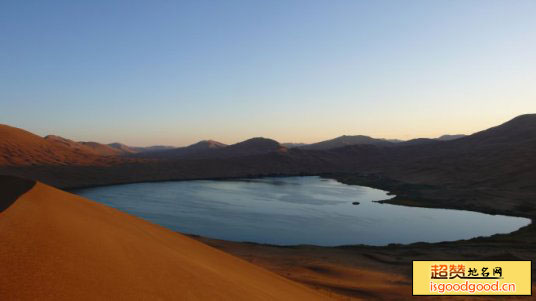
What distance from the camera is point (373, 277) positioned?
15242 mm

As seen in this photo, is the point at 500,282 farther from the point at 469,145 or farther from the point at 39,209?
the point at 469,145

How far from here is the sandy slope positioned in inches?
165

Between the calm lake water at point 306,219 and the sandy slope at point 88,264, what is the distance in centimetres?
2296

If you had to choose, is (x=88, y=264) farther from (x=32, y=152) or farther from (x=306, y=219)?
(x=32, y=152)

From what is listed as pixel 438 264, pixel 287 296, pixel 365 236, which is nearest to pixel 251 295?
pixel 287 296

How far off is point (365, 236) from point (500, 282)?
21.5m

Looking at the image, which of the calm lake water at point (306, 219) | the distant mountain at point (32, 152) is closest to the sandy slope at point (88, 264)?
the calm lake water at point (306, 219)

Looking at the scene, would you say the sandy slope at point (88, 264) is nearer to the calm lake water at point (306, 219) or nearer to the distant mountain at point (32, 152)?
the calm lake water at point (306, 219)

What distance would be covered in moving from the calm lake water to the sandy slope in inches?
904

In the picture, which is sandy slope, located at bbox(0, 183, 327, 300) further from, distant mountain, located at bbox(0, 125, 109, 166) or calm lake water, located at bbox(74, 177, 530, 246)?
distant mountain, located at bbox(0, 125, 109, 166)

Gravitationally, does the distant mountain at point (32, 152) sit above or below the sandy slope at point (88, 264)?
above

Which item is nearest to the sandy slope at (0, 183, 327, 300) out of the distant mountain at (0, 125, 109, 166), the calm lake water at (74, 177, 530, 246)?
the calm lake water at (74, 177, 530, 246)

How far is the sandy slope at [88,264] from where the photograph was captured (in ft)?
13.7

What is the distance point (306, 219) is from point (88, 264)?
36599mm
